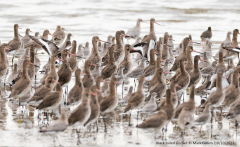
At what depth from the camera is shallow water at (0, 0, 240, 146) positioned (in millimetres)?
7840

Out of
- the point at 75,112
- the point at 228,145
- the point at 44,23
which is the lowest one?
the point at 228,145

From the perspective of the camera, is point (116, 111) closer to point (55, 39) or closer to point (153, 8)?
point (55, 39)

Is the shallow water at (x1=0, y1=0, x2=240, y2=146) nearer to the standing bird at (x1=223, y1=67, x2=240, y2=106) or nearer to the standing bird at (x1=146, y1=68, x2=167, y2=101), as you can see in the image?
the standing bird at (x1=223, y1=67, x2=240, y2=106)

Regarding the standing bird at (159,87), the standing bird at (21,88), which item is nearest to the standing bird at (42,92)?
the standing bird at (21,88)

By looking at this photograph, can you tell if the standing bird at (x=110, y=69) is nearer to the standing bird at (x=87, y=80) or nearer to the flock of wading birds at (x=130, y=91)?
the flock of wading birds at (x=130, y=91)

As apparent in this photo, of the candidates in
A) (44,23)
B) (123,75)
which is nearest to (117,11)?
(44,23)

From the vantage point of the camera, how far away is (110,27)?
824 inches

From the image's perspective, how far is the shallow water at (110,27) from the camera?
784cm

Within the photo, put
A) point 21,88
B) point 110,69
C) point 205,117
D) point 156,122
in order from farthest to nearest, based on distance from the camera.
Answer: point 110,69, point 21,88, point 205,117, point 156,122

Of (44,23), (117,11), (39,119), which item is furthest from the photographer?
(117,11)

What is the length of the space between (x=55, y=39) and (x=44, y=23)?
5.05 metres

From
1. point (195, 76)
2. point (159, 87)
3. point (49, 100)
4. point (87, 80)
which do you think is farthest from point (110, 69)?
point (49, 100)

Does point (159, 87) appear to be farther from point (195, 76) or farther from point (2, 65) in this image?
A: point (2, 65)

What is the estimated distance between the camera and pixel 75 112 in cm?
770
